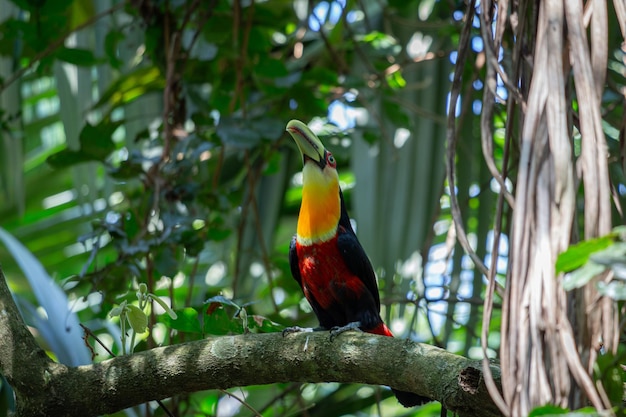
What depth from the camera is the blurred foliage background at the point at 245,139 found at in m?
2.94

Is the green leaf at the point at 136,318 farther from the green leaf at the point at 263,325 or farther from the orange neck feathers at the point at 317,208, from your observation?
the orange neck feathers at the point at 317,208

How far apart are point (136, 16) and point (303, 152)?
0.97 metres

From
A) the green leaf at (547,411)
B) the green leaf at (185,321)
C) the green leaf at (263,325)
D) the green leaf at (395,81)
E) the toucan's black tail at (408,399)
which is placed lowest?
the toucan's black tail at (408,399)

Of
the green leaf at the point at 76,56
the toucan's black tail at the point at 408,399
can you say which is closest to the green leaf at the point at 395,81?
the green leaf at the point at 76,56

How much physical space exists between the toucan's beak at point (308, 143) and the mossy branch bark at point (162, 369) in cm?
105

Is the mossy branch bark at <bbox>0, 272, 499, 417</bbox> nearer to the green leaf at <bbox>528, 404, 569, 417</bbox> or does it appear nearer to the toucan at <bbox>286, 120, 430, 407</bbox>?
the green leaf at <bbox>528, 404, 569, 417</bbox>

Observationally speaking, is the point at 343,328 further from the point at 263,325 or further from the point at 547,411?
the point at 547,411

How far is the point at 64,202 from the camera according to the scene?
523 cm

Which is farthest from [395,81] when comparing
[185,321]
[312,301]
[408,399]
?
[185,321]

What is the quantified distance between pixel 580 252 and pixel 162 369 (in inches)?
45.7

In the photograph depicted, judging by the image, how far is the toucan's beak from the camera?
280 cm

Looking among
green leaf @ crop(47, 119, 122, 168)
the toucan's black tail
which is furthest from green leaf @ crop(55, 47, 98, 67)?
the toucan's black tail

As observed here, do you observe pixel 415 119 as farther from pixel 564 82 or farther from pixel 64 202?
pixel 64 202

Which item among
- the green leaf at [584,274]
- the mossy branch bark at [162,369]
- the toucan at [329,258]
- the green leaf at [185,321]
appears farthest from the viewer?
the toucan at [329,258]
